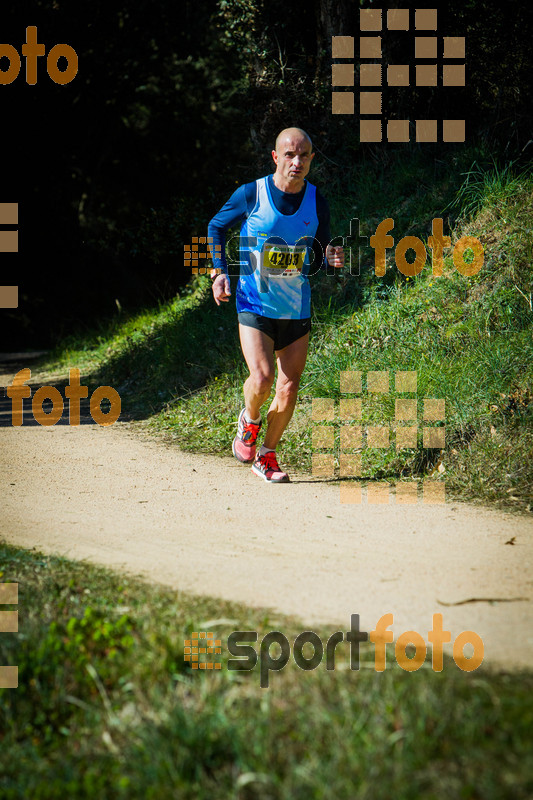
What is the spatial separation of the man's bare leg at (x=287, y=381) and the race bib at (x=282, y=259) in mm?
488

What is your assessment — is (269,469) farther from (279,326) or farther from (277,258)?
(277,258)

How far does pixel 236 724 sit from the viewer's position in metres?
2.46

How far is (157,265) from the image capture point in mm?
15438

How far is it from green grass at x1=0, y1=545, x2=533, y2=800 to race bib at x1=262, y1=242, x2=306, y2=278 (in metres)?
2.93

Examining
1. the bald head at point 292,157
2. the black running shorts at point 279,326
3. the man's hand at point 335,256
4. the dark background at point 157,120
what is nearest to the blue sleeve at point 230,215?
the bald head at point 292,157

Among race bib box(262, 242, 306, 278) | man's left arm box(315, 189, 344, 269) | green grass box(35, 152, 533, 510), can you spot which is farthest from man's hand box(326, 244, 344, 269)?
green grass box(35, 152, 533, 510)

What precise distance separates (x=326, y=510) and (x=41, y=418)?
176 inches

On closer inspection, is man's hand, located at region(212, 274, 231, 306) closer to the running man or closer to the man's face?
the running man

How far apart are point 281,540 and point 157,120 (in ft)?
53.5

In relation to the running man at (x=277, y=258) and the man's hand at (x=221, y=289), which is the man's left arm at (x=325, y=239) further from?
the man's hand at (x=221, y=289)

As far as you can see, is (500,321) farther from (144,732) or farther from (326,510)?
(144,732)

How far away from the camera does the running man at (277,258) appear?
5.51 meters

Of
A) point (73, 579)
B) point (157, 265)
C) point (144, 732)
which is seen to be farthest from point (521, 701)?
point (157, 265)

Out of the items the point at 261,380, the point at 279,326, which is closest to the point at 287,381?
the point at 261,380
